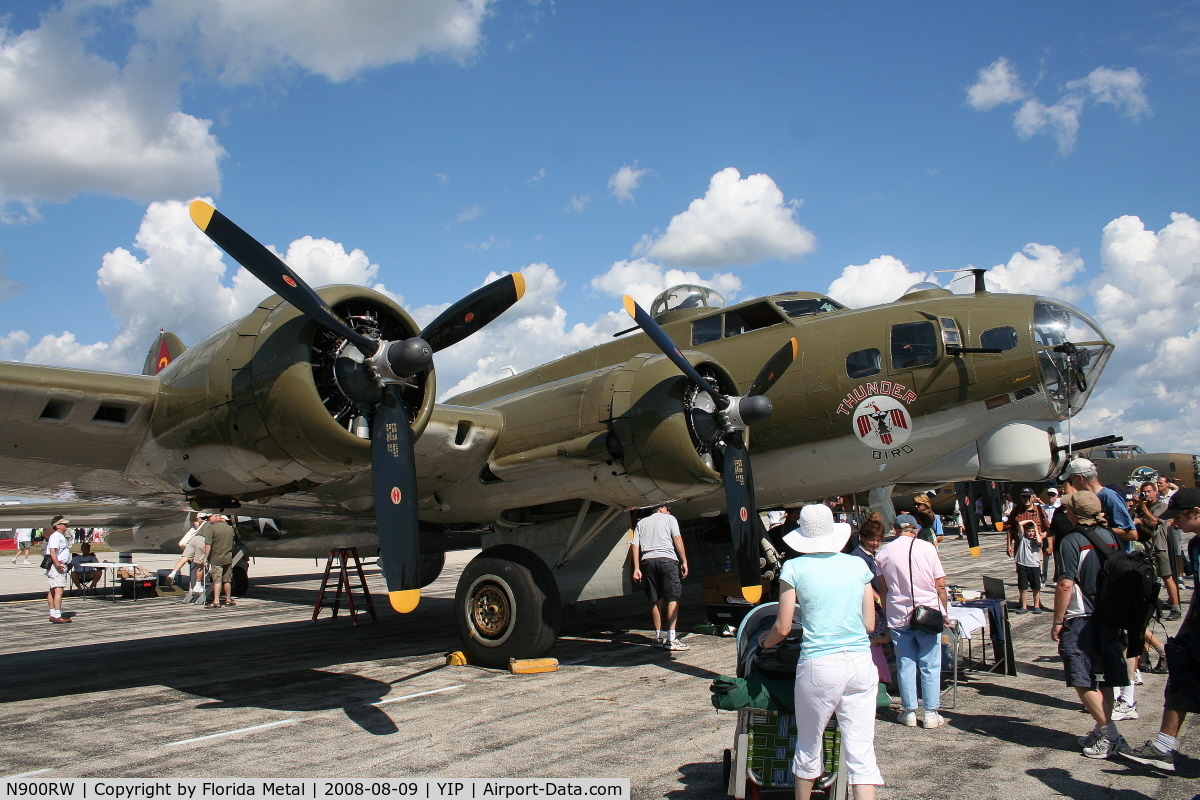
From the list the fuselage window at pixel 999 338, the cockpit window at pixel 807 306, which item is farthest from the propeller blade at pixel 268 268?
the fuselage window at pixel 999 338

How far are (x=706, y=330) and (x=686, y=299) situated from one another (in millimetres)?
1007

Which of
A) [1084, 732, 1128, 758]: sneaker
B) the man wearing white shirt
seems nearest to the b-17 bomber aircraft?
[1084, 732, 1128, 758]: sneaker

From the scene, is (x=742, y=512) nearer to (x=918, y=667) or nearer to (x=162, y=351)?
(x=918, y=667)

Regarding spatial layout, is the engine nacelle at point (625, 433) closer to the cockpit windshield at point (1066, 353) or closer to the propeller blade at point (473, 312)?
the propeller blade at point (473, 312)

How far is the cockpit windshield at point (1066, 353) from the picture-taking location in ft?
26.4

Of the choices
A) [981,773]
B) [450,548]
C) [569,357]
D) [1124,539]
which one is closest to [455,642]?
[450,548]

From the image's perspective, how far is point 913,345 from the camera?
8.43m

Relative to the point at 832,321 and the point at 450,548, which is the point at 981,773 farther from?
the point at 450,548

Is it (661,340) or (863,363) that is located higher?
(661,340)

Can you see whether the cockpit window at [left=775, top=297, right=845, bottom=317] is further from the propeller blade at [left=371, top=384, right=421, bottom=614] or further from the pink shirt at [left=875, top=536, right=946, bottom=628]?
the propeller blade at [left=371, top=384, right=421, bottom=614]

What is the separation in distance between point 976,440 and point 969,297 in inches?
62.9

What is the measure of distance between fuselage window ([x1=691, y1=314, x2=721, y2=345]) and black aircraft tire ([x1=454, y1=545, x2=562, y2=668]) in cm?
361

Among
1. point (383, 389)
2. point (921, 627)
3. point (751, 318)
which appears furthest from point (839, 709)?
point (751, 318)

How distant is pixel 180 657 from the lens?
9.62 m
